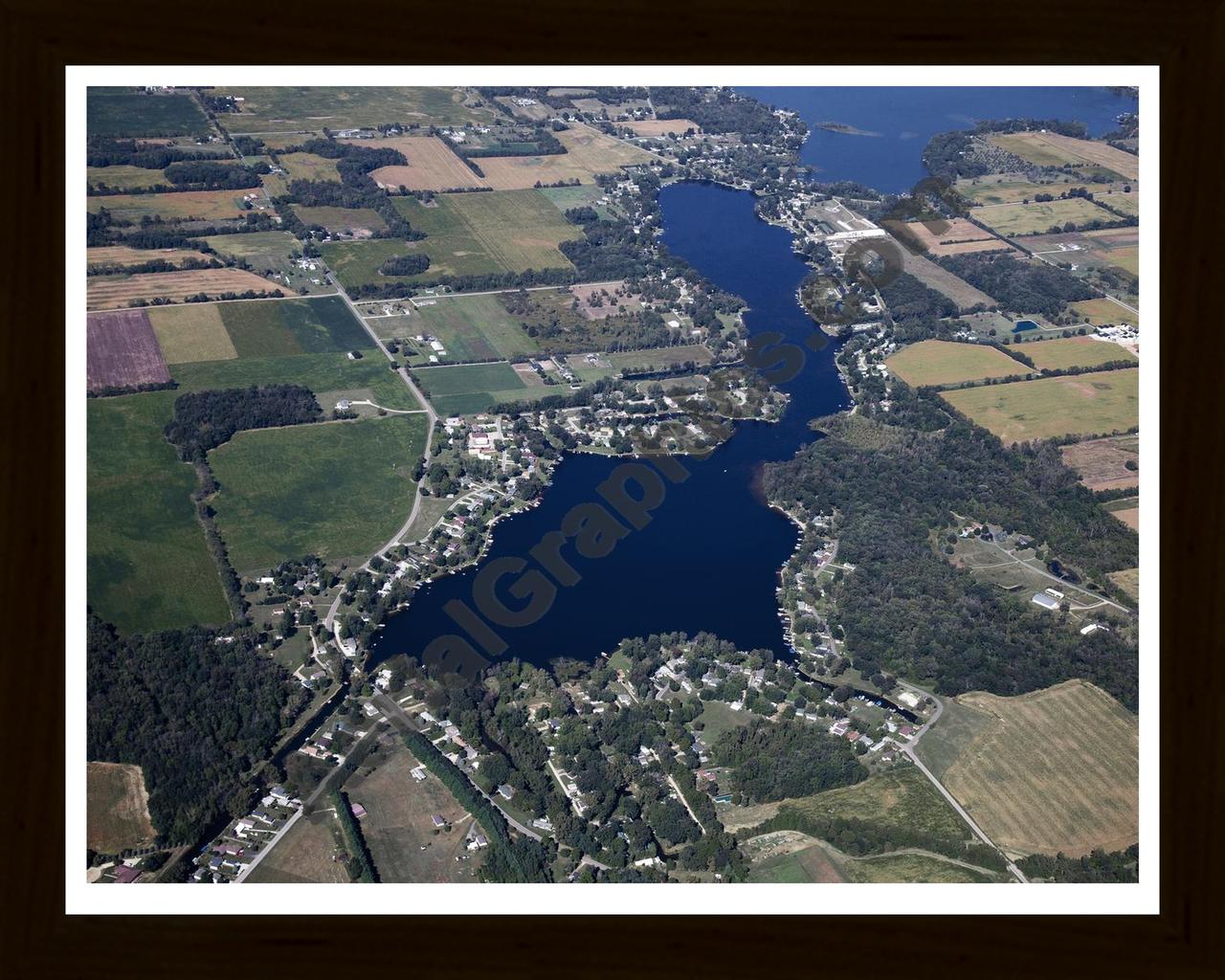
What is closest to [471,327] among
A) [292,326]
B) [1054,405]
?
[292,326]

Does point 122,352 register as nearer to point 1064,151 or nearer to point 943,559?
point 943,559

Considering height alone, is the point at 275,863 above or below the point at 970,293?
below

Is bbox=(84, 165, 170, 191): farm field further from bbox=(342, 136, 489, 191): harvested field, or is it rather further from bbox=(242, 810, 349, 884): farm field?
bbox=(242, 810, 349, 884): farm field

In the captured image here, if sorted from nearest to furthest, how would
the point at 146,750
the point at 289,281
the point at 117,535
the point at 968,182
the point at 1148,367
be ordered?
1. the point at 1148,367
2. the point at 146,750
3. the point at 117,535
4. the point at 289,281
5. the point at 968,182

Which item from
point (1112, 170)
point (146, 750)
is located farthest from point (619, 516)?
point (1112, 170)

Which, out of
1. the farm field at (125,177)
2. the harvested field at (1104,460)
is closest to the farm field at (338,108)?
the farm field at (125,177)
